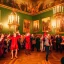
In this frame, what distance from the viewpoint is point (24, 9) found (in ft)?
55.3

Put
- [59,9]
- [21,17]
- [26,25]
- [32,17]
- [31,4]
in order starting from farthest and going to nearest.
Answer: [32,17], [31,4], [26,25], [21,17], [59,9]

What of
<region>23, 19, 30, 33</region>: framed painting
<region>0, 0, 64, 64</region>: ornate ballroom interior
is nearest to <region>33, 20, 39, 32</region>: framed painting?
<region>0, 0, 64, 64</region>: ornate ballroom interior

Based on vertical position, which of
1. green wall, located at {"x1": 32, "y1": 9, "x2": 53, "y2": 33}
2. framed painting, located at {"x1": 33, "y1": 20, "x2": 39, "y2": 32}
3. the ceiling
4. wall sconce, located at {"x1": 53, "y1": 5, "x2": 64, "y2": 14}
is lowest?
framed painting, located at {"x1": 33, "y1": 20, "x2": 39, "y2": 32}

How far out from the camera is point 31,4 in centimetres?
1764

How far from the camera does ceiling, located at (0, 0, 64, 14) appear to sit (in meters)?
14.6

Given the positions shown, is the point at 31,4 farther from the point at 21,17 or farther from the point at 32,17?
the point at 21,17

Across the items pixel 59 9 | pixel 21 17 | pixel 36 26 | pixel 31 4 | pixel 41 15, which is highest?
pixel 31 4

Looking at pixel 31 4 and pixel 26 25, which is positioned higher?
pixel 31 4

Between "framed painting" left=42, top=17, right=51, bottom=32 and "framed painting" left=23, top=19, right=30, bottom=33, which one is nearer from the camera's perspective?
"framed painting" left=42, top=17, right=51, bottom=32

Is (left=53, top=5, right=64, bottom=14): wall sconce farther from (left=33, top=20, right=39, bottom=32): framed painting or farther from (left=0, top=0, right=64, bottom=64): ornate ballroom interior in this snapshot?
(left=33, top=20, right=39, bottom=32): framed painting

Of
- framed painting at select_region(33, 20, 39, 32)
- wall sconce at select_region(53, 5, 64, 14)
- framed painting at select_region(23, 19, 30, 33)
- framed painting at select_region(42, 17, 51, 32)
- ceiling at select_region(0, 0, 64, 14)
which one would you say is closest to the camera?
wall sconce at select_region(53, 5, 64, 14)

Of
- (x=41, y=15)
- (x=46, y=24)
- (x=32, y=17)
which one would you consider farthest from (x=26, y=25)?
(x=46, y=24)

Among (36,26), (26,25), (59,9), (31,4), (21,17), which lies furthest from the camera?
(31,4)

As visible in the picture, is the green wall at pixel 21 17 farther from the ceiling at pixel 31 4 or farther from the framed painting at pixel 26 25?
the ceiling at pixel 31 4
